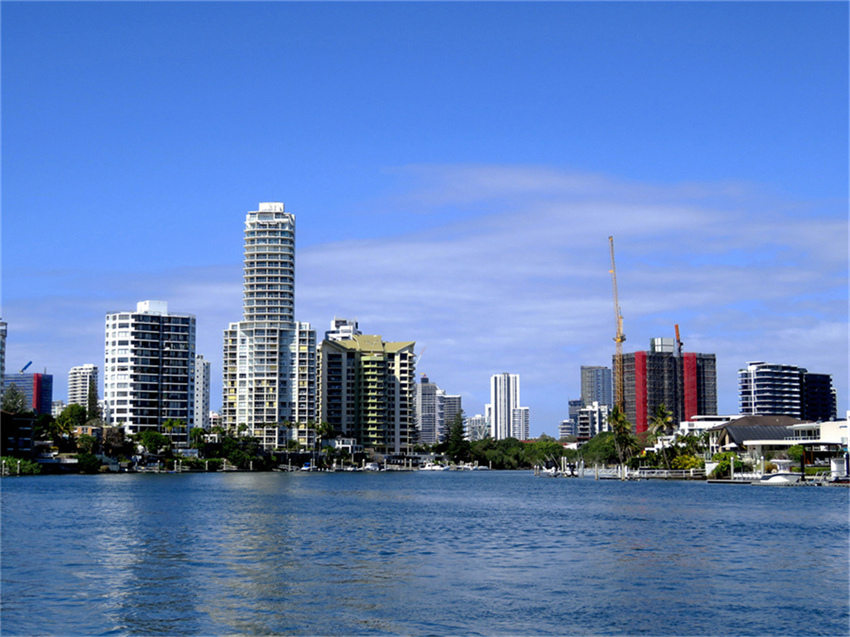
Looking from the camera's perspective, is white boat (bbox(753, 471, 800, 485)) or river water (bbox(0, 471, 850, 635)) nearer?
river water (bbox(0, 471, 850, 635))

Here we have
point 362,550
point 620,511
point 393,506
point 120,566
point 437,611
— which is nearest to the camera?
point 437,611

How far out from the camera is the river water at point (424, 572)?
4003 centimetres

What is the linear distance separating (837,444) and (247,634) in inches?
6479

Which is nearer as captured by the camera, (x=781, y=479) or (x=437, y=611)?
(x=437, y=611)

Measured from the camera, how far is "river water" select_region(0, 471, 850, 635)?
1576 inches

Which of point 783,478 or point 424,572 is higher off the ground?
point 424,572

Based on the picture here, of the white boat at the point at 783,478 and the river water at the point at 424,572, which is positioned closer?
the river water at the point at 424,572

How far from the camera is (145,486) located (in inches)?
6348

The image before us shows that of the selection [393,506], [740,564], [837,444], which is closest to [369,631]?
[740,564]

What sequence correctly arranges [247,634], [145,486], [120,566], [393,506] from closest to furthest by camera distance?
[247,634], [120,566], [393,506], [145,486]

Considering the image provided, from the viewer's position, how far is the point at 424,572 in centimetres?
5316

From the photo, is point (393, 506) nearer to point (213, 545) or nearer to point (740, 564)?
point (213, 545)

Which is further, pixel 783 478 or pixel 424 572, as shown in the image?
pixel 783 478

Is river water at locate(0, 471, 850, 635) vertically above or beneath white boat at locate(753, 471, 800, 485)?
above
